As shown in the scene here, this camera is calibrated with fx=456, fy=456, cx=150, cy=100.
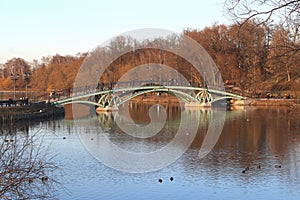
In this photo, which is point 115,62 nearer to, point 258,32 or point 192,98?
point 192,98

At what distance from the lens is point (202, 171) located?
1512 cm

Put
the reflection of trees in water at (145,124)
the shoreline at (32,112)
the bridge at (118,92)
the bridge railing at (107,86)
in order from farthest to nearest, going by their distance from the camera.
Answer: the bridge railing at (107,86) → the bridge at (118,92) → the shoreline at (32,112) → the reflection of trees in water at (145,124)

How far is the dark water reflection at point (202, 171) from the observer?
41.2 feet

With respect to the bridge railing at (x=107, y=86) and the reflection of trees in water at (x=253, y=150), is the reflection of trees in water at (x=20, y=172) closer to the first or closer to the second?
the reflection of trees in water at (x=253, y=150)

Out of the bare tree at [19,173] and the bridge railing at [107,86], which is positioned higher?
the bridge railing at [107,86]

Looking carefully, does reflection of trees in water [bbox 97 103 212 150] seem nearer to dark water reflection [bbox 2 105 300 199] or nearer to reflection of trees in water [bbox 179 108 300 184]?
dark water reflection [bbox 2 105 300 199]

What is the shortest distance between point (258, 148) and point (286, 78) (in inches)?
498

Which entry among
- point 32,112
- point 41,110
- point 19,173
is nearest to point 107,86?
point 41,110

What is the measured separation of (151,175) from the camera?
48.2 ft

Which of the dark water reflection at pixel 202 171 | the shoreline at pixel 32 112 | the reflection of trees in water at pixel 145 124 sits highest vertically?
the shoreline at pixel 32 112

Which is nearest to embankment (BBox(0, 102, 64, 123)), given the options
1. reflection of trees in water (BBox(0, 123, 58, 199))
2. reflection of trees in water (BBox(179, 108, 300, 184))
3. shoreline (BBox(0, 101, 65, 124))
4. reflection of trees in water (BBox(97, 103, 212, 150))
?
shoreline (BBox(0, 101, 65, 124))

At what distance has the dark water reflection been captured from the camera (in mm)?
12547

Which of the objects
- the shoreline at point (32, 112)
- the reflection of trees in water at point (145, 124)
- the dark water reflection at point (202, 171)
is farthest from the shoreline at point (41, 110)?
the reflection of trees in water at point (145, 124)

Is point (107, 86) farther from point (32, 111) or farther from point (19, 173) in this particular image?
point (19, 173)
